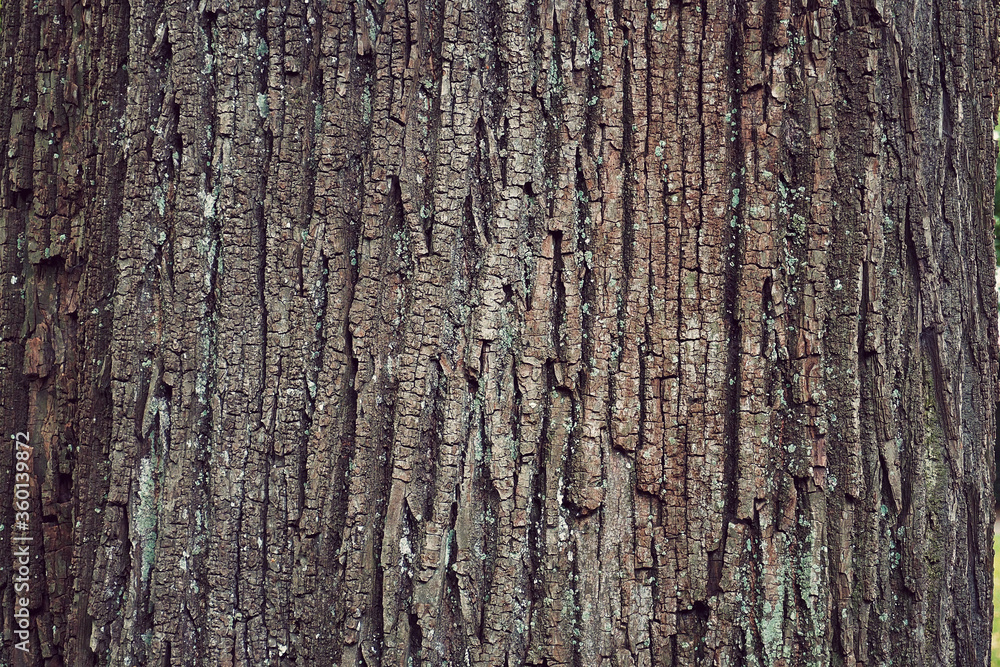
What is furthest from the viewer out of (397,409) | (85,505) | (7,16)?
(7,16)

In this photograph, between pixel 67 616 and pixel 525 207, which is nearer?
pixel 525 207

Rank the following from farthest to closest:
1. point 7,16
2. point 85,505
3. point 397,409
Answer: point 7,16 < point 85,505 < point 397,409

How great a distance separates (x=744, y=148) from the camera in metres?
1.28

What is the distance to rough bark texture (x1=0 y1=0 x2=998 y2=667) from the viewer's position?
126 cm

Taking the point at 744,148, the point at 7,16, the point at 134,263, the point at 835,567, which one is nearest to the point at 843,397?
the point at 835,567

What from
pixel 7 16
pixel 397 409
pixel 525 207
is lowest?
pixel 397 409

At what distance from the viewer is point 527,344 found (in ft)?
4.11

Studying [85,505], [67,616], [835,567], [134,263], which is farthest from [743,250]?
[67,616]

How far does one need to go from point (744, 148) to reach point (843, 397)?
0.48m

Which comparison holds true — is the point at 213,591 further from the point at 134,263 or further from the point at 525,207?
the point at 525,207

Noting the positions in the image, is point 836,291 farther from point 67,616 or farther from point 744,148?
point 67,616

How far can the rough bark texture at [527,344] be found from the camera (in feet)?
4.12

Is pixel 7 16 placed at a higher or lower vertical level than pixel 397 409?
higher

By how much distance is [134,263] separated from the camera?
1.33 meters
